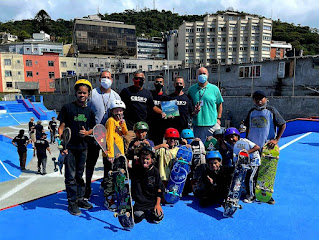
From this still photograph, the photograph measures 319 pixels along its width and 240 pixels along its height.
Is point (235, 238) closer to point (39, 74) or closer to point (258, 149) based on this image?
point (258, 149)

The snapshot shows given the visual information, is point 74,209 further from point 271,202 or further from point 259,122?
point 259,122

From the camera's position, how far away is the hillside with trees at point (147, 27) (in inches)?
3627

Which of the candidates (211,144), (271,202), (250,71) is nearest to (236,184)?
(271,202)

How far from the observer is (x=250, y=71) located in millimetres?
25812

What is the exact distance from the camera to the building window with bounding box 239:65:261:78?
83.2 feet

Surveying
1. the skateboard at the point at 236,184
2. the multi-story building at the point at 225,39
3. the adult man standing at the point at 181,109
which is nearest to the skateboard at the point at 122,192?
the skateboard at the point at 236,184

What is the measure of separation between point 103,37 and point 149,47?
18.4 m

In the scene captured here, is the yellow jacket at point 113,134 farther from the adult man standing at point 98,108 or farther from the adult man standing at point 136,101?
the adult man standing at point 136,101

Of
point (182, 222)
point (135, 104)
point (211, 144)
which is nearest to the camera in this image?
point (182, 222)

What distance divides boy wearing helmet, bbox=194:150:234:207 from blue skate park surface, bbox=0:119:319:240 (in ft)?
0.60

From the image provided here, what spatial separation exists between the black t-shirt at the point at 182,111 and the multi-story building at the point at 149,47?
268 feet

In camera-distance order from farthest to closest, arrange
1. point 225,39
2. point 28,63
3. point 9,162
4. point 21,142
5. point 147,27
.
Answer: point 147,27 < point 225,39 < point 28,63 < point 9,162 < point 21,142

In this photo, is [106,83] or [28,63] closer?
[106,83]

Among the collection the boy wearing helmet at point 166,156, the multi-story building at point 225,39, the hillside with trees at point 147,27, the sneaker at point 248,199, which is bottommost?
the sneaker at point 248,199
